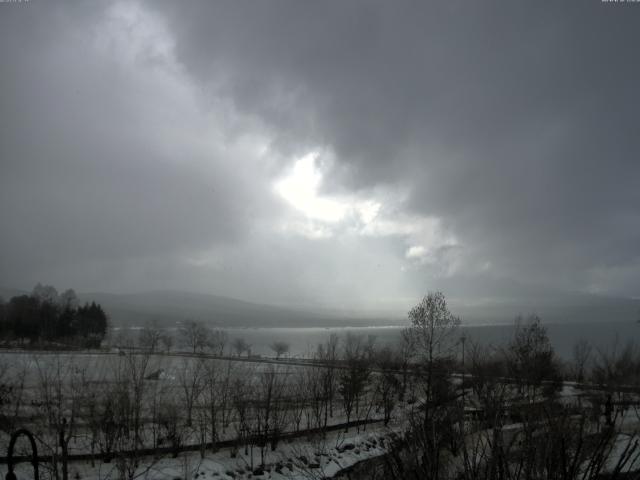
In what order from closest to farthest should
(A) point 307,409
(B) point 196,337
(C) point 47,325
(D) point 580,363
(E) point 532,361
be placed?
(A) point 307,409
(E) point 532,361
(D) point 580,363
(C) point 47,325
(B) point 196,337

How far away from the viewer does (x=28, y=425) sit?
28.0 metres

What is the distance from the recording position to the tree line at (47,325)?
3435 inches

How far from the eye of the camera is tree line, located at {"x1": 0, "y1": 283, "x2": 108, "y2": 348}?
8725cm

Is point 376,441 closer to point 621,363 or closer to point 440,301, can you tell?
point 440,301

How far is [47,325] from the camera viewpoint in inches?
3649

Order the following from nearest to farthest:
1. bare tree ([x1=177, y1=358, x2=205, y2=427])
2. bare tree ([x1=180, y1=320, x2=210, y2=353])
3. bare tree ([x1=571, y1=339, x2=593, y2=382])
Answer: bare tree ([x1=177, y1=358, x2=205, y2=427])
bare tree ([x1=571, y1=339, x2=593, y2=382])
bare tree ([x1=180, y1=320, x2=210, y2=353])

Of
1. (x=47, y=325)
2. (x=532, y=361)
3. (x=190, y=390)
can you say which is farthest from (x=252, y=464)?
(x=47, y=325)

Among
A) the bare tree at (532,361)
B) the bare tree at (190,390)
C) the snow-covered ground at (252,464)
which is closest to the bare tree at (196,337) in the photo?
the bare tree at (190,390)

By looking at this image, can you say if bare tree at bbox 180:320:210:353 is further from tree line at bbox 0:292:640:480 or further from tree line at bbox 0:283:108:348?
tree line at bbox 0:292:640:480

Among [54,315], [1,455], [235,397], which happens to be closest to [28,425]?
[1,455]

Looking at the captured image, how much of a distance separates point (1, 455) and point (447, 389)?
36.7 m

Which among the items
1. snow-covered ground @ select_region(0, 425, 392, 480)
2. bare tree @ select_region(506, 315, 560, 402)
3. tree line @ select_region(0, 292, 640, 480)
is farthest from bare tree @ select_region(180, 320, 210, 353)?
snow-covered ground @ select_region(0, 425, 392, 480)

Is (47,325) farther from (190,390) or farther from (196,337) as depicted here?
(190,390)

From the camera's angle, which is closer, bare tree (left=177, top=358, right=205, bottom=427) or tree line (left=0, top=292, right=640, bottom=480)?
tree line (left=0, top=292, right=640, bottom=480)
